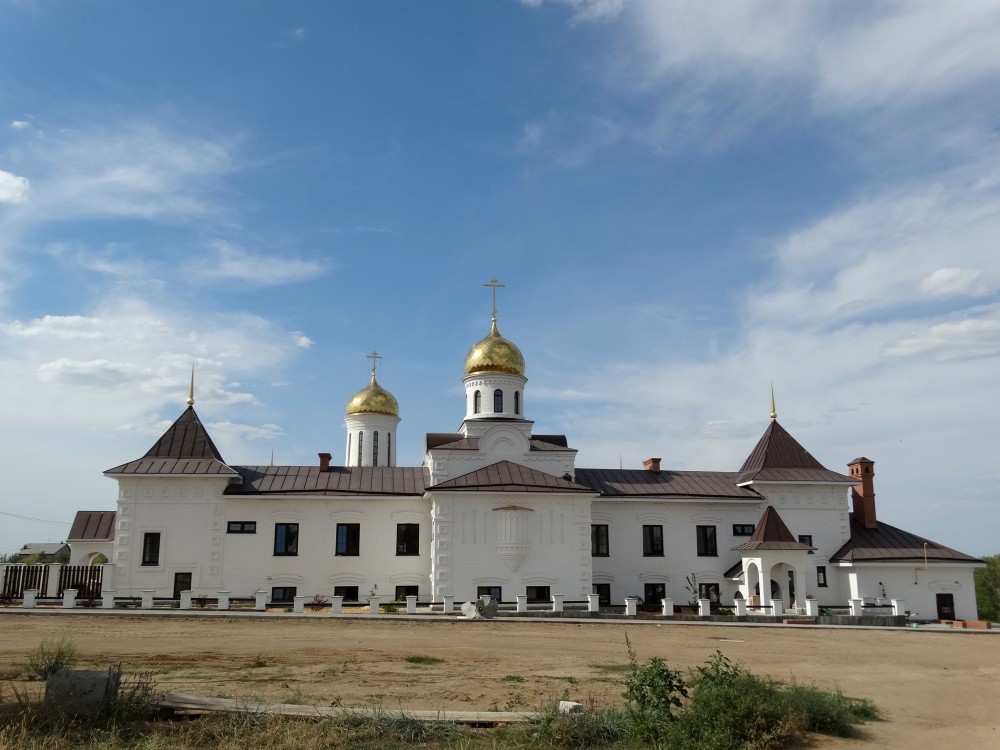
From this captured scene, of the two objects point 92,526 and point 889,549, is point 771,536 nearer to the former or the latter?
point 889,549

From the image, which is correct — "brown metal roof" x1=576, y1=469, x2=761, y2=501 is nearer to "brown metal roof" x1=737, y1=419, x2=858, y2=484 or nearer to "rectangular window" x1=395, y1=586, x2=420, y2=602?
"brown metal roof" x1=737, y1=419, x2=858, y2=484

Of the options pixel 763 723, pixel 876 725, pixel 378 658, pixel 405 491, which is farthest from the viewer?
pixel 405 491

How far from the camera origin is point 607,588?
33188 mm

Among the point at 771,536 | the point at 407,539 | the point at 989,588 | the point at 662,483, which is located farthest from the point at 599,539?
the point at 989,588

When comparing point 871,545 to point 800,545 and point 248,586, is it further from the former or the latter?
point 248,586

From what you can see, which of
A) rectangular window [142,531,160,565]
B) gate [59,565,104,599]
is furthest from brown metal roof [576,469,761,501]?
gate [59,565,104,599]

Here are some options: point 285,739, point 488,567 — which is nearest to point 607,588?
point 488,567

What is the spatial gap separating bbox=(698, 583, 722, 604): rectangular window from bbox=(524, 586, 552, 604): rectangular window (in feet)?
22.2

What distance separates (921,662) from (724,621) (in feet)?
28.0

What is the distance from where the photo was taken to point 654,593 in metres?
33.4

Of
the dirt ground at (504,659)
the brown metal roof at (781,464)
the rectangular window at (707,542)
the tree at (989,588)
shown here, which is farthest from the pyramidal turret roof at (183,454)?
the tree at (989,588)

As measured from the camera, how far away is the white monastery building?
30828 millimetres

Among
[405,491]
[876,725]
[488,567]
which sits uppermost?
[405,491]

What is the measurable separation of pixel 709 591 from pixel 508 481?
9.57 meters
